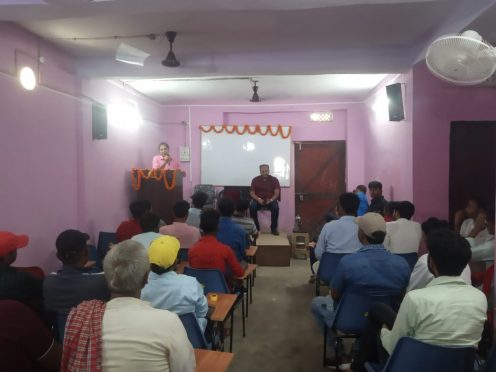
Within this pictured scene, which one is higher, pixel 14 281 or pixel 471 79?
pixel 471 79

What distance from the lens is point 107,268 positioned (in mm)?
1422

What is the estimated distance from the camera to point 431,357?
5.07ft

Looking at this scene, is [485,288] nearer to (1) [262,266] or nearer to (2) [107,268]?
(2) [107,268]

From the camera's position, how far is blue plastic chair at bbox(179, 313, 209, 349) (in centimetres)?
201

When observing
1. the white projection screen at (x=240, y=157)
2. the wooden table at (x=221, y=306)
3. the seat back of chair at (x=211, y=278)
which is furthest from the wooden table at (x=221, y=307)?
the white projection screen at (x=240, y=157)

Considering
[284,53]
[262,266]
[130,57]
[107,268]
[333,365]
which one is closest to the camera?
[107,268]

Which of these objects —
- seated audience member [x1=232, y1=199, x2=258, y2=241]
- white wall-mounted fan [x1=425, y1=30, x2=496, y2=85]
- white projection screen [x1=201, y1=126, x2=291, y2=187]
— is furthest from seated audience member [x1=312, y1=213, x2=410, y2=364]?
white projection screen [x1=201, y1=126, x2=291, y2=187]

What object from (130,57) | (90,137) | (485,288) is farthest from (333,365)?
(90,137)

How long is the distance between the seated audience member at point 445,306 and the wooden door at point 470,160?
3.36 m

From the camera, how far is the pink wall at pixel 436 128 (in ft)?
15.1

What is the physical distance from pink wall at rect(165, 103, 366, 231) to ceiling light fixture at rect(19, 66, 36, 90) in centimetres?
405

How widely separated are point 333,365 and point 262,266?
10.00ft

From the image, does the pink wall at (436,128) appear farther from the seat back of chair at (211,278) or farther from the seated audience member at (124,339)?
the seated audience member at (124,339)

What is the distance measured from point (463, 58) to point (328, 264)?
1886 mm
